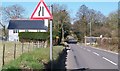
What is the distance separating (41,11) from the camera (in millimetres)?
10992

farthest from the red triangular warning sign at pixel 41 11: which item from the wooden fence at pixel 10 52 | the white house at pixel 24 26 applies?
the white house at pixel 24 26

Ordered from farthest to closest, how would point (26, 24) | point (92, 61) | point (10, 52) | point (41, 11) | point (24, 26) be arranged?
point (26, 24), point (24, 26), point (10, 52), point (92, 61), point (41, 11)

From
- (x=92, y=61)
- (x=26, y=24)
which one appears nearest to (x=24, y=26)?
(x=26, y=24)

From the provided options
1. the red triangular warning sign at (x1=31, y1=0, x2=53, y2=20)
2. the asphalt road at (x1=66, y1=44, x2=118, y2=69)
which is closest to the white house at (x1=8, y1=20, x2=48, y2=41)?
the asphalt road at (x1=66, y1=44, x2=118, y2=69)

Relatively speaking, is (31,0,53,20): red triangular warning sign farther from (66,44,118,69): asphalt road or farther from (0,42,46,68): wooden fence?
(66,44,118,69): asphalt road

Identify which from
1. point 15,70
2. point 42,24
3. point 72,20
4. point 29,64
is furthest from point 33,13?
point 72,20

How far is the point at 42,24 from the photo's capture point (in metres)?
97.2

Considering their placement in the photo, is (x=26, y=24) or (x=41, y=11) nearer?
(x=41, y=11)

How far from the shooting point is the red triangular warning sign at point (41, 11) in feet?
35.1

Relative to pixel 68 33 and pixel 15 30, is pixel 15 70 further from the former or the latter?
pixel 68 33

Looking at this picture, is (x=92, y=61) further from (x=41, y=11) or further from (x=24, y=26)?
(x=24, y=26)

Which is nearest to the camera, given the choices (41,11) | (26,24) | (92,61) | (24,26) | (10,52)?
(41,11)

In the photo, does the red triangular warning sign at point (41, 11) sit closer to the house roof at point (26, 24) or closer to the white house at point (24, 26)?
the white house at point (24, 26)

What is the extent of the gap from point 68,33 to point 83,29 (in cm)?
544
